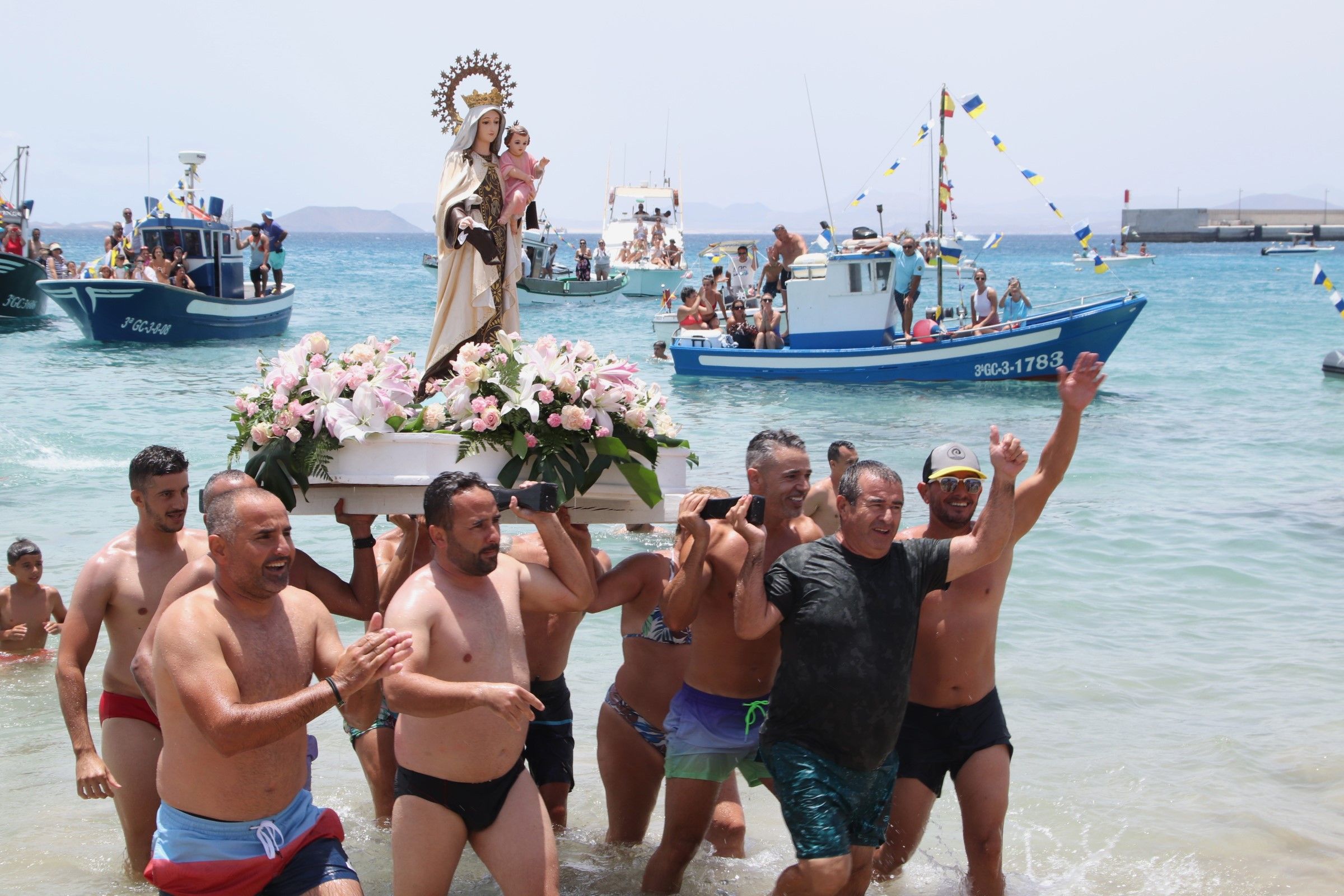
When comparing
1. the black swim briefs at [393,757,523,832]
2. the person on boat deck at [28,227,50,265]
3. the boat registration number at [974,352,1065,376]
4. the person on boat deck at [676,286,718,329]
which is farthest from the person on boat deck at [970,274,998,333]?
the person on boat deck at [28,227,50,265]

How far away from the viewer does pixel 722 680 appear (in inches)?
195

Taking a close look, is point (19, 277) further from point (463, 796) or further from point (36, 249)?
point (463, 796)

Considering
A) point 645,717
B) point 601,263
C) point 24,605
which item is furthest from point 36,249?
point 645,717

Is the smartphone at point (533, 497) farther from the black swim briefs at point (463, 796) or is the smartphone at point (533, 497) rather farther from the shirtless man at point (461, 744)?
the black swim briefs at point (463, 796)

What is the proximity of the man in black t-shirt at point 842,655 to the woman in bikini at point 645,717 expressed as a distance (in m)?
0.80

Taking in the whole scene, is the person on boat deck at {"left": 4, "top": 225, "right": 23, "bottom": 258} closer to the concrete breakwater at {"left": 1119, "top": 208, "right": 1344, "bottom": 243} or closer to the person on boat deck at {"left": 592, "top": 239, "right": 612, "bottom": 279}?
the person on boat deck at {"left": 592, "top": 239, "right": 612, "bottom": 279}

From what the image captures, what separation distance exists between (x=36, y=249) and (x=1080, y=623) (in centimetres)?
3573

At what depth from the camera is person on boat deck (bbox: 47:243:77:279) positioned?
35312 mm

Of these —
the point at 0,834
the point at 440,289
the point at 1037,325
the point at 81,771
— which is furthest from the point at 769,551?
the point at 1037,325

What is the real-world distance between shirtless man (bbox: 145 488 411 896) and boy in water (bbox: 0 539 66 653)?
526 cm

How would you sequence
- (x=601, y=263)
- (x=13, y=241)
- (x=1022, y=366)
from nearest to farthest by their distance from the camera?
1. (x=1022, y=366)
2. (x=13, y=241)
3. (x=601, y=263)

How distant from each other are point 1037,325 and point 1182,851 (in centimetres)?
1790

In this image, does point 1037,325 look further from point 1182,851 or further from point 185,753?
point 185,753

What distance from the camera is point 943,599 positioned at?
5094 millimetres
